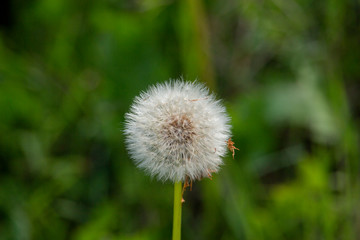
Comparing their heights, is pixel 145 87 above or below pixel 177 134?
above

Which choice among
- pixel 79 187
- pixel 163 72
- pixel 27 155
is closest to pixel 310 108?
pixel 163 72

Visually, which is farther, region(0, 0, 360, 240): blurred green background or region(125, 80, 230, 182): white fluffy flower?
region(0, 0, 360, 240): blurred green background

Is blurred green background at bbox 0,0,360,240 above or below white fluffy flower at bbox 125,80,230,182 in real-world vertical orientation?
above

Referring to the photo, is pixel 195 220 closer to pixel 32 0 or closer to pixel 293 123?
pixel 293 123

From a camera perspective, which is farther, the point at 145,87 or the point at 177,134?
the point at 145,87
